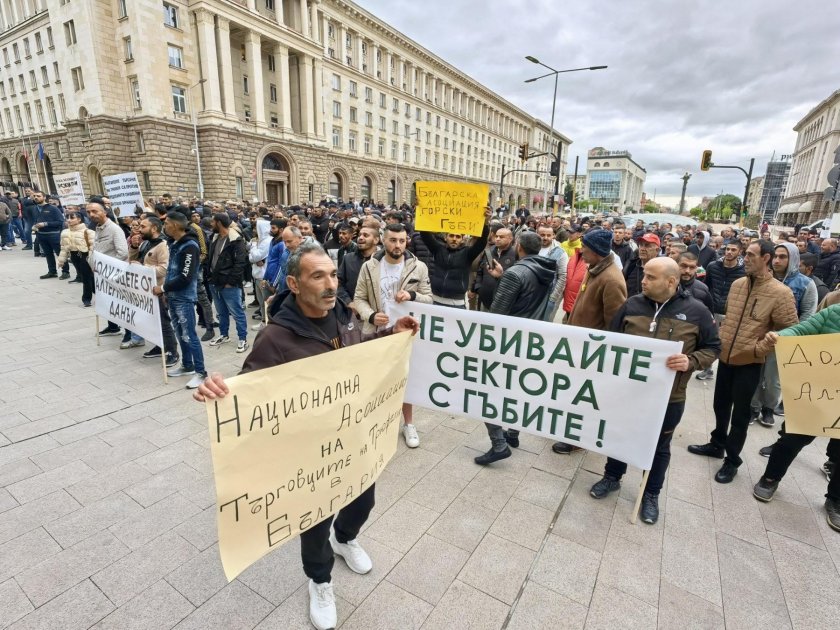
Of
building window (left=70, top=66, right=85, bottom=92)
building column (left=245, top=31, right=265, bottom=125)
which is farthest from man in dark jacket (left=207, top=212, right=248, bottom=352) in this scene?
building window (left=70, top=66, right=85, bottom=92)

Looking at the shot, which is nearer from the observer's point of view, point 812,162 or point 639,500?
point 639,500

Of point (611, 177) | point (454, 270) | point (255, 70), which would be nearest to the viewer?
point (454, 270)

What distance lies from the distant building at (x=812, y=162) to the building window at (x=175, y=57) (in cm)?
6967

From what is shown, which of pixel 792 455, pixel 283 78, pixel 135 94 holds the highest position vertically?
pixel 283 78

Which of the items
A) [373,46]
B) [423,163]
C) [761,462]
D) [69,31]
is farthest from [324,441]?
[423,163]

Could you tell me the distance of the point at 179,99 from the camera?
100ft

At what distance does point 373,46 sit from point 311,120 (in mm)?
17293

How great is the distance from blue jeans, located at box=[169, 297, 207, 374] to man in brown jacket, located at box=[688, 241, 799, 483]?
5469 mm

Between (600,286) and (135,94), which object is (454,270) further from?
(135,94)

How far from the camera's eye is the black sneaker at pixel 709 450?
389cm

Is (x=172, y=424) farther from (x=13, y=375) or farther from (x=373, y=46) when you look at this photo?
(x=373, y=46)

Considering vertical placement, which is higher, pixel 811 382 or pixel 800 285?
pixel 800 285

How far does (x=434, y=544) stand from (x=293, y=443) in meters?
1.39

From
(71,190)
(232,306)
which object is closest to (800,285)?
(232,306)
